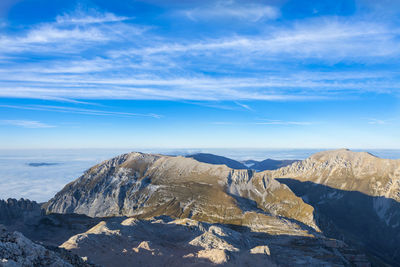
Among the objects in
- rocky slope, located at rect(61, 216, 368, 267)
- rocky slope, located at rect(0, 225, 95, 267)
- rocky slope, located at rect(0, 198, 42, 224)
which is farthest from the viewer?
rocky slope, located at rect(0, 198, 42, 224)

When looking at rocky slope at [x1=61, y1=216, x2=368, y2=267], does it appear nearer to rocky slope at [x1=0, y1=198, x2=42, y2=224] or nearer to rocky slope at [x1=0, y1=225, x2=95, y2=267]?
rocky slope at [x1=0, y1=225, x2=95, y2=267]

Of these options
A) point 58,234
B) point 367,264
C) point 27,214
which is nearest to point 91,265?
point 58,234

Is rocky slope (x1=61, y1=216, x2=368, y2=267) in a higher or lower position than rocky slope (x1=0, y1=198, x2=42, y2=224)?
higher

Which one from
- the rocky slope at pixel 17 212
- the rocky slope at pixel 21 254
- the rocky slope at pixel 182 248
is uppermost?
the rocky slope at pixel 21 254

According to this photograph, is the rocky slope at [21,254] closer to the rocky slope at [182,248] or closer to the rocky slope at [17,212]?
the rocky slope at [182,248]

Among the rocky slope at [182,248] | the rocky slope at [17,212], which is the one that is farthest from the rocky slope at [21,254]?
the rocky slope at [17,212]

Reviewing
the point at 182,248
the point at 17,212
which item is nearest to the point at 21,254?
the point at 182,248

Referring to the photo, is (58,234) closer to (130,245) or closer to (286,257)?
(130,245)

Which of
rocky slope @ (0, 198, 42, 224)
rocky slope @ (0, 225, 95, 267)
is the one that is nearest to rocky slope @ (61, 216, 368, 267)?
rocky slope @ (0, 225, 95, 267)

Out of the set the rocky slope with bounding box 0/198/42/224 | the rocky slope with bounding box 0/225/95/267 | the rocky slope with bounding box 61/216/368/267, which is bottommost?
the rocky slope with bounding box 0/198/42/224

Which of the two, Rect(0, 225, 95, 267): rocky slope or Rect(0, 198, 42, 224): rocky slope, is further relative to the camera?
Rect(0, 198, 42, 224): rocky slope

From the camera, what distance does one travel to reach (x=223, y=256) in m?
76.1

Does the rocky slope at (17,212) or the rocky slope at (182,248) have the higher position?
the rocky slope at (182,248)

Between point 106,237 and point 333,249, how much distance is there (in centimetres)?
12550
